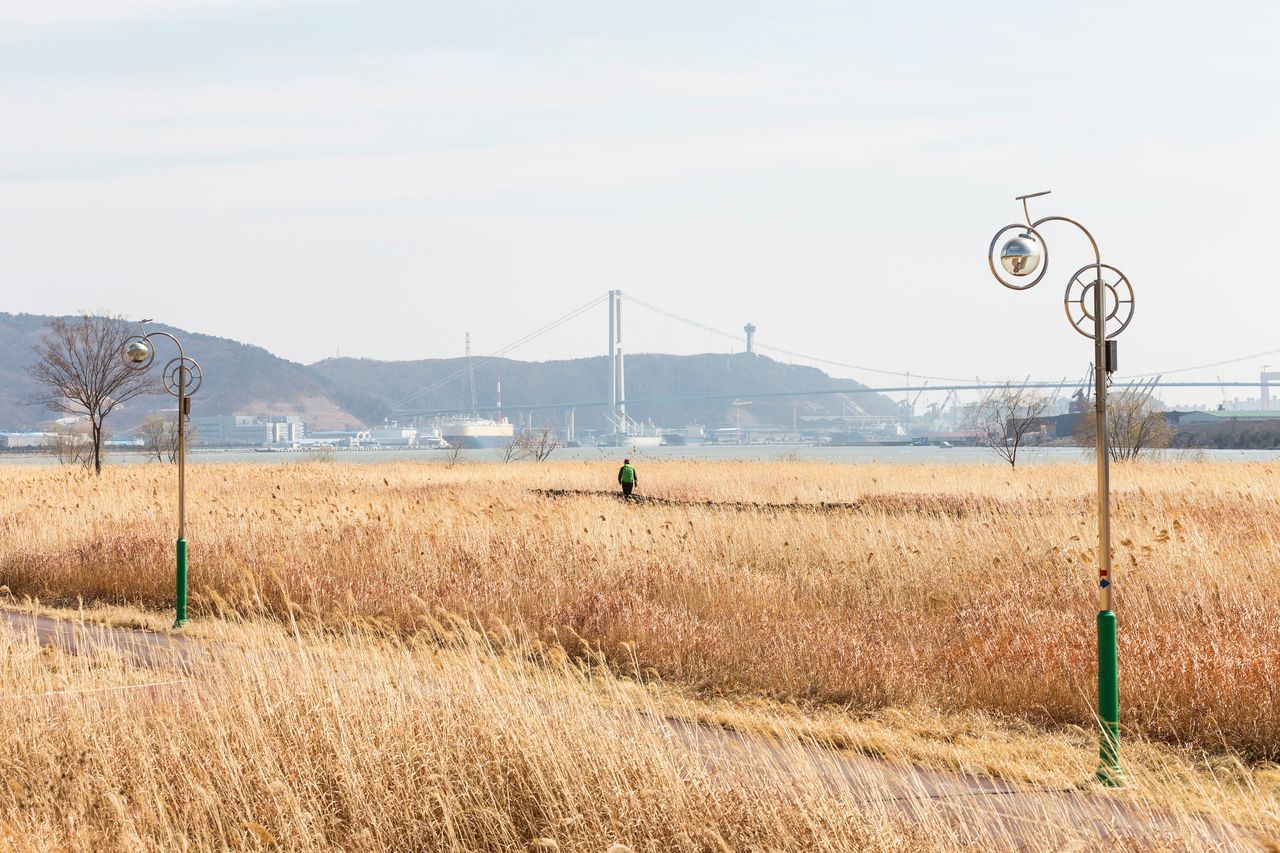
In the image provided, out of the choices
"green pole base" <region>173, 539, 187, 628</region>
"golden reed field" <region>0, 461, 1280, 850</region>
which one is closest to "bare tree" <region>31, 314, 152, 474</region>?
"golden reed field" <region>0, 461, 1280, 850</region>

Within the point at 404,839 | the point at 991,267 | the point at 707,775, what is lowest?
the point at 404,839

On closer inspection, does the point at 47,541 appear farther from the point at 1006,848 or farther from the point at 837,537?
the point at 1006,848

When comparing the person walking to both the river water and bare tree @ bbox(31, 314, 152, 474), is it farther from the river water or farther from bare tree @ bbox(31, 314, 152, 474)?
the river water

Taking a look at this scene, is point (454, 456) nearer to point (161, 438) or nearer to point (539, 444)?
point (539, 444)

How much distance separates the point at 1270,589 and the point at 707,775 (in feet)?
26.3

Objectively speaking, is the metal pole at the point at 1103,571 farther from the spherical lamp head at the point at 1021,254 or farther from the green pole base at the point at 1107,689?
the spherical lamp head at the point at 1021,254

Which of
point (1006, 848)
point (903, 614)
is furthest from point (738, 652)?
point (1006, 848)

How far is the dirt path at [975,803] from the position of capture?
17.9ft

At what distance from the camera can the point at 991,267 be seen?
7.85 meters

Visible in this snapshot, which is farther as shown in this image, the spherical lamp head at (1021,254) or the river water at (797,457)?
the river water at (797,457)

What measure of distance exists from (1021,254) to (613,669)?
5.35 metres

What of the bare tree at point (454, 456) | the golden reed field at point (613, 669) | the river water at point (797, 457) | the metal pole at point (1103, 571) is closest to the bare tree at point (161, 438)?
the river water at point (797, 457)

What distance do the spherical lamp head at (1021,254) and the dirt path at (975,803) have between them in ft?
10.2

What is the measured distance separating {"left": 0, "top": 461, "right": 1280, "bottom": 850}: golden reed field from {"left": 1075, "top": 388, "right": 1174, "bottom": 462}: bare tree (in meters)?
41.3
